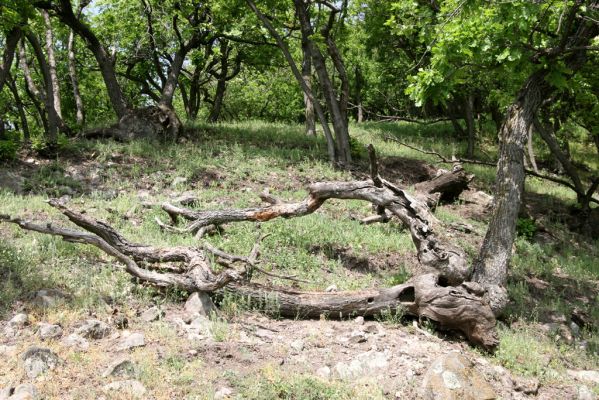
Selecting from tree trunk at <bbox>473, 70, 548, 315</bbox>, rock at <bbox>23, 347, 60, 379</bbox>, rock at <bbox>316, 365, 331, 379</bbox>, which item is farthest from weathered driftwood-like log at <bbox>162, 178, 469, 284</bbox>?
rock at <bbox>23, 347, 60, 379</bbox>

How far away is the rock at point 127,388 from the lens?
4.07 metres

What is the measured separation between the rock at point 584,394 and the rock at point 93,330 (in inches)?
185

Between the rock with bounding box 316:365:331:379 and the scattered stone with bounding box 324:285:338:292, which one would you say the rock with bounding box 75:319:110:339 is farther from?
the scattered stone with bounding box 324:285:338:292

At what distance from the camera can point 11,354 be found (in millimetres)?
4449

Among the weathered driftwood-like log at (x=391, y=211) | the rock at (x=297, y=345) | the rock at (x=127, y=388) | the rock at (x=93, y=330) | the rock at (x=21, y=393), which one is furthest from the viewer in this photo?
the weathered driftwood-like log at (x=391, y=211)

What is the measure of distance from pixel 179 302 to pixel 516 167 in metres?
5.02

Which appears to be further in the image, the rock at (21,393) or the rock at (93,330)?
the rock at (93,330)

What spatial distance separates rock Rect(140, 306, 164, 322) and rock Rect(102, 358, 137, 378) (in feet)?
3.53

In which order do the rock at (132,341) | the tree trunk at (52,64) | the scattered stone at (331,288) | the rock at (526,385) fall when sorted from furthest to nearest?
the tree trunk at (52,64), the scattered stone at (331,288), the rock at (526,385), the rock at (132,341)

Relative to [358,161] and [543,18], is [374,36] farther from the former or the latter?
[543,18]

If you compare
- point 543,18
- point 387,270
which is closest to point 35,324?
point 387,270

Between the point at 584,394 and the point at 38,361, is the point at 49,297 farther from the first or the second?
the point at 584,394

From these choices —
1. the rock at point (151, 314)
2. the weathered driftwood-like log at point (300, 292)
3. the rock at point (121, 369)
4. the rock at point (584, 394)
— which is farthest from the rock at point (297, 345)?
the rock at point (584, 394)

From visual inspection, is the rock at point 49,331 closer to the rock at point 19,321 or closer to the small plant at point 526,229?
the rock at point 19,321
